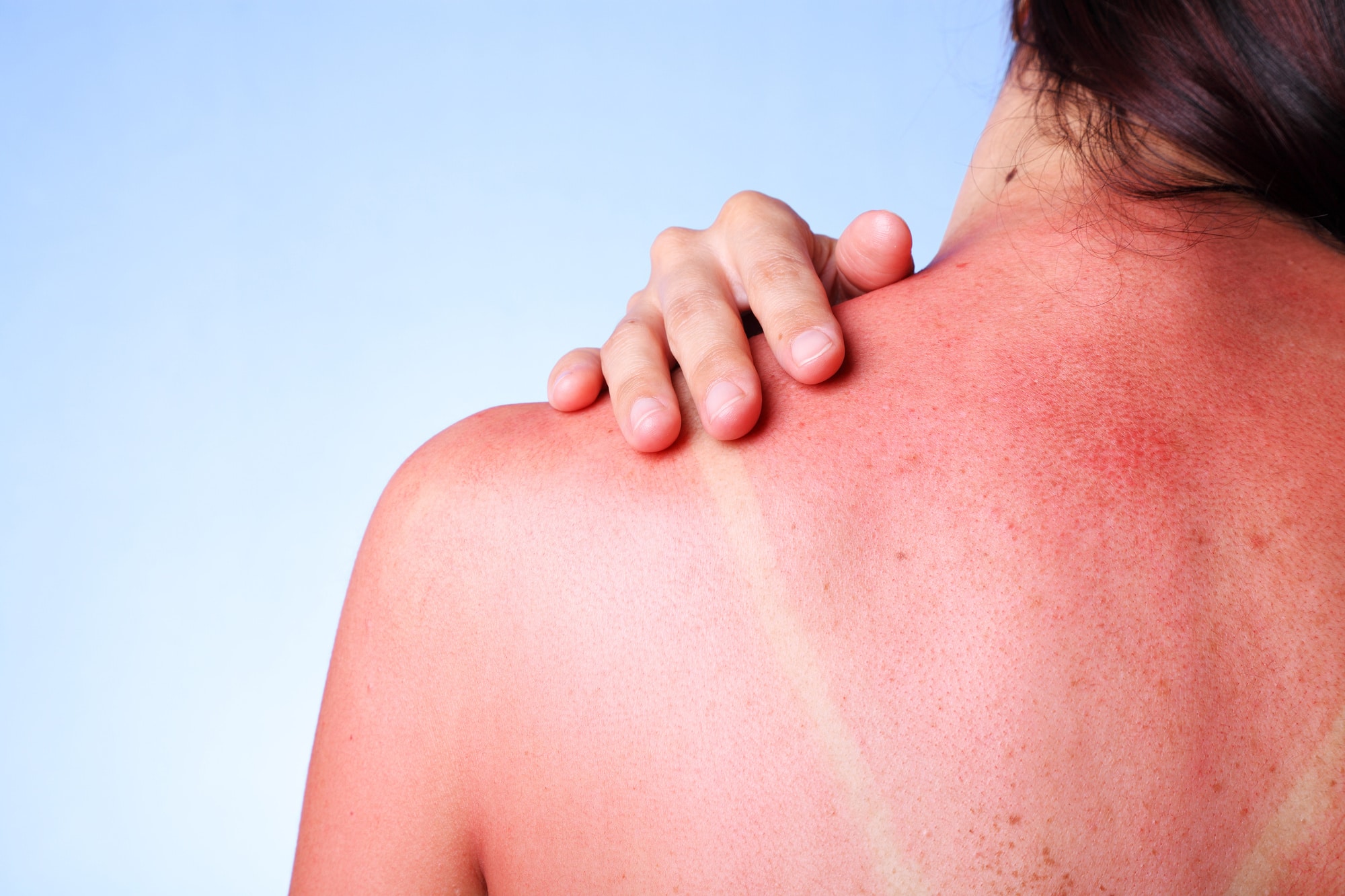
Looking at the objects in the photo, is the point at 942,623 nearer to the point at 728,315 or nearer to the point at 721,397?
the point at 721,397

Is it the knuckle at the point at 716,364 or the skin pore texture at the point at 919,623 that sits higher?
the knuckle at the point at 716,364

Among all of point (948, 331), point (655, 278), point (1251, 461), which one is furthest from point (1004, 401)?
point (655, 278)

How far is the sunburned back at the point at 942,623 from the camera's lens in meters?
0.63

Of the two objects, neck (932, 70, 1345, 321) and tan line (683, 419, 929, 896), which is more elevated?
neck (932, 70, 1345, 321)

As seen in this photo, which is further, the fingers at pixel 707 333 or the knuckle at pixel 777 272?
the knuckle at pixel 777 272

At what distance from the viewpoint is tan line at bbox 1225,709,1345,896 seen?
0.63m

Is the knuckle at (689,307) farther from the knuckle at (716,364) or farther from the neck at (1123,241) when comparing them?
the neck at (1123,241)

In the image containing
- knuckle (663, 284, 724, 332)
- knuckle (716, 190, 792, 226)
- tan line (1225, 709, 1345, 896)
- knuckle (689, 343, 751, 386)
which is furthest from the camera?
knuckle (716, 190, 792, 226)

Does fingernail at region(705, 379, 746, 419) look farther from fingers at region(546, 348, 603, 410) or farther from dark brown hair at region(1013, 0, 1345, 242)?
dark brown hair at region(1013, 0, 1345, 242)

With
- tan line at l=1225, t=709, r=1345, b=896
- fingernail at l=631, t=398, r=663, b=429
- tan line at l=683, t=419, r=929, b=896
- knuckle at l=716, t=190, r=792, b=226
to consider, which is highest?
knuckle at l=716, t=190, r=792, b=226

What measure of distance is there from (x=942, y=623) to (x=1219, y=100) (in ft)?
1.83

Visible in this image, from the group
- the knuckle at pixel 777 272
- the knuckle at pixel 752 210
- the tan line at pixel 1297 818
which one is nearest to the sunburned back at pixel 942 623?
the tan line at pixel 1297 818

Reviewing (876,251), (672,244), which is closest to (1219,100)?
(876,251)

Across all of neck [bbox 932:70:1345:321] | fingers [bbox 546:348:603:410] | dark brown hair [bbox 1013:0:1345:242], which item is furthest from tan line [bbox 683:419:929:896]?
dark brown hair [bbox 1013:0:1345:242]
